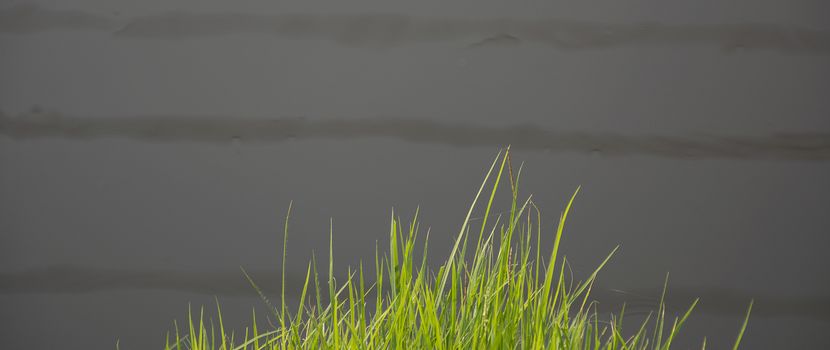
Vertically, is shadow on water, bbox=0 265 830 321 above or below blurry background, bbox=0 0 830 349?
below

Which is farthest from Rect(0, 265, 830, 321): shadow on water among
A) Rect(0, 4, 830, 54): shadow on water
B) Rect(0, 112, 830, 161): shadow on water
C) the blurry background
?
Rect(0, 4, 830, 54): shadow on water

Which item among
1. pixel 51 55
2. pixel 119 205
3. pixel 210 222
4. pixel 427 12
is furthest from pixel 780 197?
pixel 51 55

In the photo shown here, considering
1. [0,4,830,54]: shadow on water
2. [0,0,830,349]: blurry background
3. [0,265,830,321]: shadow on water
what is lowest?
[0,265,830,321]: shadow on water

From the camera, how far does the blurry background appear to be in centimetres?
200

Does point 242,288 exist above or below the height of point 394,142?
below

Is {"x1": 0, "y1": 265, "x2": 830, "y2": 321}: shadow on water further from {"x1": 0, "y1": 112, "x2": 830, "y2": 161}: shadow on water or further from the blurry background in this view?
{"x1": 0, "y1": 112, "x2": 830, "y2": 161}: shadow on water

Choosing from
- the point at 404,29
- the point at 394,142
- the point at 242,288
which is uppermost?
the point at 404,29

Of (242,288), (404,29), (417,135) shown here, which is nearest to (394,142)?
(417,135)

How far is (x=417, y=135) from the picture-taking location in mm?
2025

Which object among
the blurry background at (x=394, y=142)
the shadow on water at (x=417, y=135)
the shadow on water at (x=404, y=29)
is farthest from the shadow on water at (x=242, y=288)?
the shadow on water at (x=404, y=29)

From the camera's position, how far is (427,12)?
2020 millimetres

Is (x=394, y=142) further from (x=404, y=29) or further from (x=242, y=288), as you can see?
(x=242, y=288)

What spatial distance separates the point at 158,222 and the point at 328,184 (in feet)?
1.27

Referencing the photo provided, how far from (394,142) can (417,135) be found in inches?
2.1
